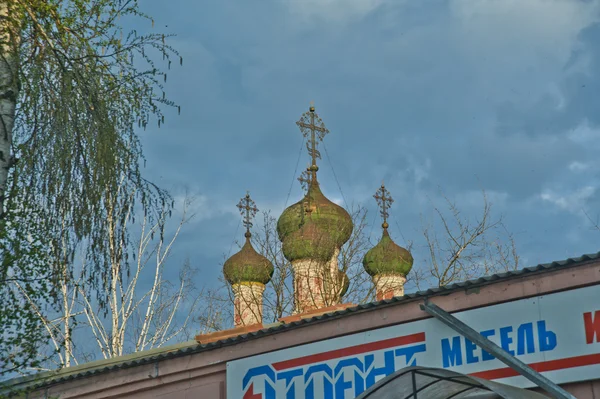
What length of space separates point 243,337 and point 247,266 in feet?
54.2

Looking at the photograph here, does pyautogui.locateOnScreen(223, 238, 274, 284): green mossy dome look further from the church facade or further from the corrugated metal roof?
the corrugated metal roof

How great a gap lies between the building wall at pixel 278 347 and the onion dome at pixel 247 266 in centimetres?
1477

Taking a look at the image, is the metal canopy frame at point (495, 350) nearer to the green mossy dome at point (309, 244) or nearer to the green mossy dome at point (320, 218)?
the green mossy dome at point (309, 244)

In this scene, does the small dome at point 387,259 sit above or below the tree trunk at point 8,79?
above

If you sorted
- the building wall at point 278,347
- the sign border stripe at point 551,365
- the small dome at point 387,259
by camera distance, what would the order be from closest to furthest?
the sign border stripe at point 551,365 → the building wall at point 278,347 → the small dome at point 387,259

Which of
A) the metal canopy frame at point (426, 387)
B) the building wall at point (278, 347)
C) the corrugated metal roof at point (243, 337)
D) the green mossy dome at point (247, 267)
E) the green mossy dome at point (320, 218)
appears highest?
the green mossy dome at point (320, 218)

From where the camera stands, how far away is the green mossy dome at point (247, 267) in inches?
1128

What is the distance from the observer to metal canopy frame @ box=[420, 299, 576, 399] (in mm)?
9445

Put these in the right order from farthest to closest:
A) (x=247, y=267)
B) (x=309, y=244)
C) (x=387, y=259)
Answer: (x=387, y=259), (x=247, y=267), (x=309, y=244)

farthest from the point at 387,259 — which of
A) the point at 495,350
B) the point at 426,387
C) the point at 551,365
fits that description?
the point at 426,387

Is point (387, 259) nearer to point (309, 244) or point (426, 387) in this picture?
point (309, 244)

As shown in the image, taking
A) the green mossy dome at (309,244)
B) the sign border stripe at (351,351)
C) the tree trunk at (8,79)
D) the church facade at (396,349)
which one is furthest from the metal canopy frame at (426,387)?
the green mossy dome at (309,244)

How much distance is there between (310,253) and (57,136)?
62.0ft

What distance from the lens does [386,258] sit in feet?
95.1
